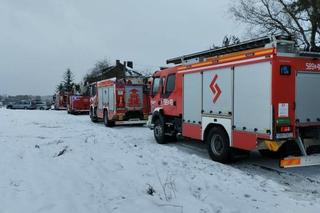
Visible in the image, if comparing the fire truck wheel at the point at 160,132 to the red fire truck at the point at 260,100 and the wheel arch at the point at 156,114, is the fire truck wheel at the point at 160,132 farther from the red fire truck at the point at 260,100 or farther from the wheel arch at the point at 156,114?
the red fire truck at the point at 260,100

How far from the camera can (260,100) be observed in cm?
888

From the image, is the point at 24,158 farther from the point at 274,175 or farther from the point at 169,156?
the point at 274,175

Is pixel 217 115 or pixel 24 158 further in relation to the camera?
pixel 217 115

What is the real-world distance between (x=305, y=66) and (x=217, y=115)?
2538 millimetres

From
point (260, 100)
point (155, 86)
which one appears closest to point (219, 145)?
point (260, 100)

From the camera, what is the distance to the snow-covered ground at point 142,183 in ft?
20.2

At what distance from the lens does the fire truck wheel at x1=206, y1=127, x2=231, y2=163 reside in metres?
10.2

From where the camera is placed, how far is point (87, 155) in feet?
34.3

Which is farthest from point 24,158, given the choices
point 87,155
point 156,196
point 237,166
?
point 237,166

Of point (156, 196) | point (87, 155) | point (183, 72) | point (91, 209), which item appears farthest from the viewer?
point (183, 72)

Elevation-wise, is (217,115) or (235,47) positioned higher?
(235,47)

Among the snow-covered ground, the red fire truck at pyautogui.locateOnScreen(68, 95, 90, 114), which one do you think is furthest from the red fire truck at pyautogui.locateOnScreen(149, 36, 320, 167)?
the red fire truck at pyautogui.locateOnScreen(68, 95, 90, 114)

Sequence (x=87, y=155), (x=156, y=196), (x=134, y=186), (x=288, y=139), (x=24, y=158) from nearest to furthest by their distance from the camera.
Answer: (x=156, y=196) < (x=134, y=186) < (x=288, y=139) < (x=24, y=158) < (x=87, y=155)

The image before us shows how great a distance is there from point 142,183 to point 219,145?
355 cm
